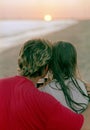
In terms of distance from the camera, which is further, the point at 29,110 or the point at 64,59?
the point at 64,59

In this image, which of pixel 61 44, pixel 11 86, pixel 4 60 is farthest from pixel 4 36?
pixel 11 86

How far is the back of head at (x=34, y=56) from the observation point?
3.76 feet

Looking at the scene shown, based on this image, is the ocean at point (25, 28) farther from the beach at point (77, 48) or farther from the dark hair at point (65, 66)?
the dark hair at point (65, 66)

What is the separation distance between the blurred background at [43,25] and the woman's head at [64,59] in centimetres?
111

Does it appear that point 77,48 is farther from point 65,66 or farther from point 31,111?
point 31,111

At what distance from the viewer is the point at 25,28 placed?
8.79 feet

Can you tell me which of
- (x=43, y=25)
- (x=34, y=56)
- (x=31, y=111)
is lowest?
(x=31, y=111)

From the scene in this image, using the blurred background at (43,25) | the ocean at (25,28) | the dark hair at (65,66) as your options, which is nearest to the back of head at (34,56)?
the dark hair at (65,66)

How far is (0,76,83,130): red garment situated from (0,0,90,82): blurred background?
1.44 meters

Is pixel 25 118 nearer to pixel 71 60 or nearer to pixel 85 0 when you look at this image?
pixel 71 60

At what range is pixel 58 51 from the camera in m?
1.33

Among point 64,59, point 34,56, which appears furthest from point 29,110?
point 64,59

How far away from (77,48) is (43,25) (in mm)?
311

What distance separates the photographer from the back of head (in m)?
1.14
